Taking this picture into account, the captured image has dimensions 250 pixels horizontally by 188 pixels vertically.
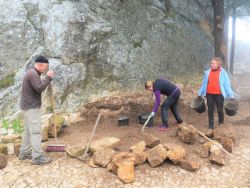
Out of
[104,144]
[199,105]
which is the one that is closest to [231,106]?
[199,105]

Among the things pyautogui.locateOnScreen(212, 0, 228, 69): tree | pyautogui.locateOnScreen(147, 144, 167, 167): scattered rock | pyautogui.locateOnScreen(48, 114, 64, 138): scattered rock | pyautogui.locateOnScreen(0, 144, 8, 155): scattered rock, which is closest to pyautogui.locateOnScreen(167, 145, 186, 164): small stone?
pyautogui.locateOnScreen(147, 144, 167, 167): scattered rock

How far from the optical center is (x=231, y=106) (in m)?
9.23

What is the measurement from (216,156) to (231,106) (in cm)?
264

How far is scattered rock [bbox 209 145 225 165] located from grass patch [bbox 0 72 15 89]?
6377 millimetres

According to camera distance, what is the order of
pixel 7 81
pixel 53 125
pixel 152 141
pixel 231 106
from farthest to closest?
pixel 7 81, pixel 231 106, pixel 53 125, pixel 152 141

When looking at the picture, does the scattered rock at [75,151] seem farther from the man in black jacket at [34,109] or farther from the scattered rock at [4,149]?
the scattered rock at [4,149]

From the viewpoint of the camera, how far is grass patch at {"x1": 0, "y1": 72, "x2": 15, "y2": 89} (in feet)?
33.0

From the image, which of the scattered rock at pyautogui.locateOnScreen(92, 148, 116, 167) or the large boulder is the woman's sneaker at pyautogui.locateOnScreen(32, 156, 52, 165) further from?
the large boulder

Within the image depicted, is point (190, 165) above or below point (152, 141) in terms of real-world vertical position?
below

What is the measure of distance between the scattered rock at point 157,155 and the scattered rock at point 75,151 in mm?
1567

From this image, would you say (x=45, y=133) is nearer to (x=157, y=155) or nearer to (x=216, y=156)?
(x=157, y=155)

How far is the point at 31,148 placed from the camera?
7258mm

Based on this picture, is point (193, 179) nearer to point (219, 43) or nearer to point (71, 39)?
point (71, 39)

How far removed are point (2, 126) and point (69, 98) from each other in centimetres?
214
